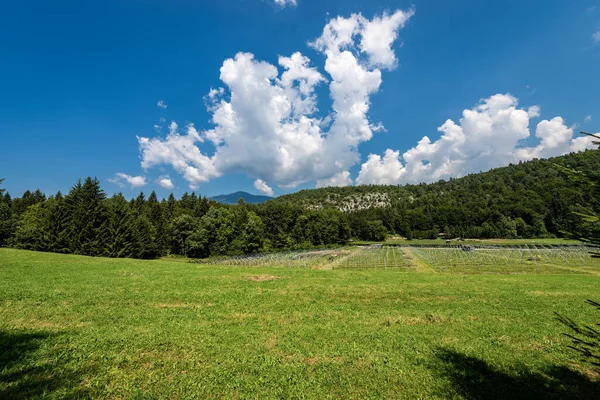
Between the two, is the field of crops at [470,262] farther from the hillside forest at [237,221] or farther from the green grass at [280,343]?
the green grass at [280,343]

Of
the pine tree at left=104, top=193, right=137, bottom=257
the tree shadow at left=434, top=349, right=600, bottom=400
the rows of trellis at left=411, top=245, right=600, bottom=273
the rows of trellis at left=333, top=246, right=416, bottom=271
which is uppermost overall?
the pine tree at left=104, top=193, right=137, bottom=257

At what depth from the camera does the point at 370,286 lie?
1877 centimetres

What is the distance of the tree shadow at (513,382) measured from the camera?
659cm

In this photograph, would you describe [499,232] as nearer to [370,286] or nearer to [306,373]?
[370,286]

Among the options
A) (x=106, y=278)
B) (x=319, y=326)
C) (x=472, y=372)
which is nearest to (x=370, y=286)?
(x=319, y=326)

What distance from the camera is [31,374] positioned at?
659 cm

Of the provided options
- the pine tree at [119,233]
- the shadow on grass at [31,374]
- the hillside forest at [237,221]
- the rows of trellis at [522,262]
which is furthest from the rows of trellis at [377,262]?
the pine tree at [119,233]

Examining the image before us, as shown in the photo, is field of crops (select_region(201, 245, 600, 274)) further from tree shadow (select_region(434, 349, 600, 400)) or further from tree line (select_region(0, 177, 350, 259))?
tree shadow (select_region(434, 349, 600, 400))

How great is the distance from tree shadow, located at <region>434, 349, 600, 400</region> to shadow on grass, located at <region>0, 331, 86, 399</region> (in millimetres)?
9136

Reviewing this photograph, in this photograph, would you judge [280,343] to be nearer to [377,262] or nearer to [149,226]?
[377,262]

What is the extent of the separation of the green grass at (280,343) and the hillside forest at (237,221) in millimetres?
4847

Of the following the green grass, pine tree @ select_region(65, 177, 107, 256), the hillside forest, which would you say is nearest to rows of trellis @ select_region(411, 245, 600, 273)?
the hillside forest

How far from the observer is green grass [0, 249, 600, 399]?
6688 mm

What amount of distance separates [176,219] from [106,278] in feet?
202
